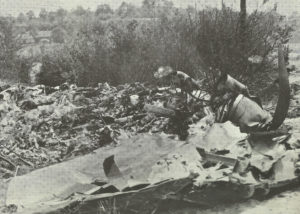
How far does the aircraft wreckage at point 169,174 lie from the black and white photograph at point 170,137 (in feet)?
0.03

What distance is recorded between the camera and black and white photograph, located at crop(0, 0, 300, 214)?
4.14 m

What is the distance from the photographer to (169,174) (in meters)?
4.21

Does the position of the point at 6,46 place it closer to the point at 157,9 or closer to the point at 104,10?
the point at 157,9

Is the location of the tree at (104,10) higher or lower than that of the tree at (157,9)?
lower

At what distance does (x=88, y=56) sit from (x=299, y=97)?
909 centimetres

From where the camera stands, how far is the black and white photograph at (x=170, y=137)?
13.6 feet

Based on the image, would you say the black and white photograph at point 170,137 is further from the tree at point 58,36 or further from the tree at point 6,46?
the tree at point 58,36

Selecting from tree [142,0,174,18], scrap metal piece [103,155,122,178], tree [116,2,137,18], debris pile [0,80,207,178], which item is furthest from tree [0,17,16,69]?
tree [116,2,137,18]

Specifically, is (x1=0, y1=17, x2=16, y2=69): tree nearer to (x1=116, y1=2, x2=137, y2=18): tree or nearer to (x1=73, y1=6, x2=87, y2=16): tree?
(x1=116, y1=2, x2=137, y2=18): tree

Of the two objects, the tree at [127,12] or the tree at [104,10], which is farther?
the tree at [104,10]

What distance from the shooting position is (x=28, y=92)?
1098cm

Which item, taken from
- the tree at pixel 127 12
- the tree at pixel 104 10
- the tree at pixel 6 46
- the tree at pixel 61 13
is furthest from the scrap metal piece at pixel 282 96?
the tree at pixel 61 13

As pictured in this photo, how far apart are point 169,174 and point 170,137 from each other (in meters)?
0.91

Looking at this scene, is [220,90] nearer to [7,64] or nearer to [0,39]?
[7,64]
